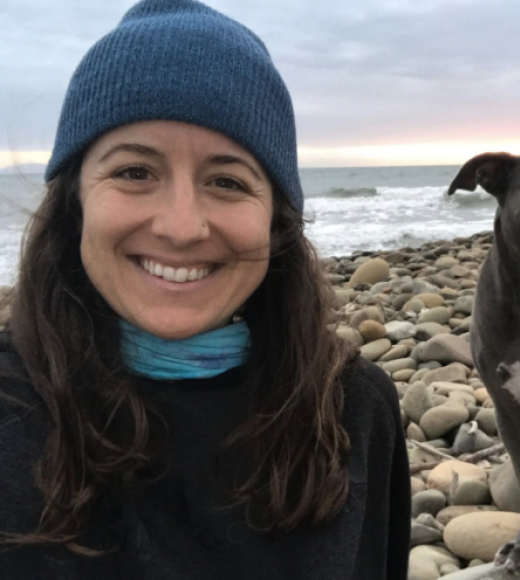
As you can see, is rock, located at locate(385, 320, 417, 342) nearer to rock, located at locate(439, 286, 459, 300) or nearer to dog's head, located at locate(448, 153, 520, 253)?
rock, located at locate(439, 286, 459, 300)

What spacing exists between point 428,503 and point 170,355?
8.83 feet

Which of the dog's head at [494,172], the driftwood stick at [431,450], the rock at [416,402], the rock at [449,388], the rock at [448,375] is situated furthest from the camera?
the rock at [448,375]

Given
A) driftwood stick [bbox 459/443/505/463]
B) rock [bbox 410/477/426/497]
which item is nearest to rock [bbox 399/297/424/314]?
driftwood stick [bbox 459/443/505/463]

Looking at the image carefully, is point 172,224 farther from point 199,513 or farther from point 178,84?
point 199,513

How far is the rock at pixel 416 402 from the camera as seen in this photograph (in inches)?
207

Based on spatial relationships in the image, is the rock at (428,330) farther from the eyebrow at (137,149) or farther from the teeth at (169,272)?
the eyebrow at (137,149)

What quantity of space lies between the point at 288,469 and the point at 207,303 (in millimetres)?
576

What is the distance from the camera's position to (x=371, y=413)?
2.18m

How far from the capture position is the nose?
178cm

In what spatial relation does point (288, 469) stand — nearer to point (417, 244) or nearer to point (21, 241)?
point (21, 241)

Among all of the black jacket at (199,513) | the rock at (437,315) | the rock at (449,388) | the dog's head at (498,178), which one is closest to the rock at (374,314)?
the rock at (437,315)

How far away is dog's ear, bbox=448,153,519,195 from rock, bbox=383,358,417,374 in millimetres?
3365

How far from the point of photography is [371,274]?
12.0m

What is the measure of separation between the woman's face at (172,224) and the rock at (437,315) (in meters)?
6.78
